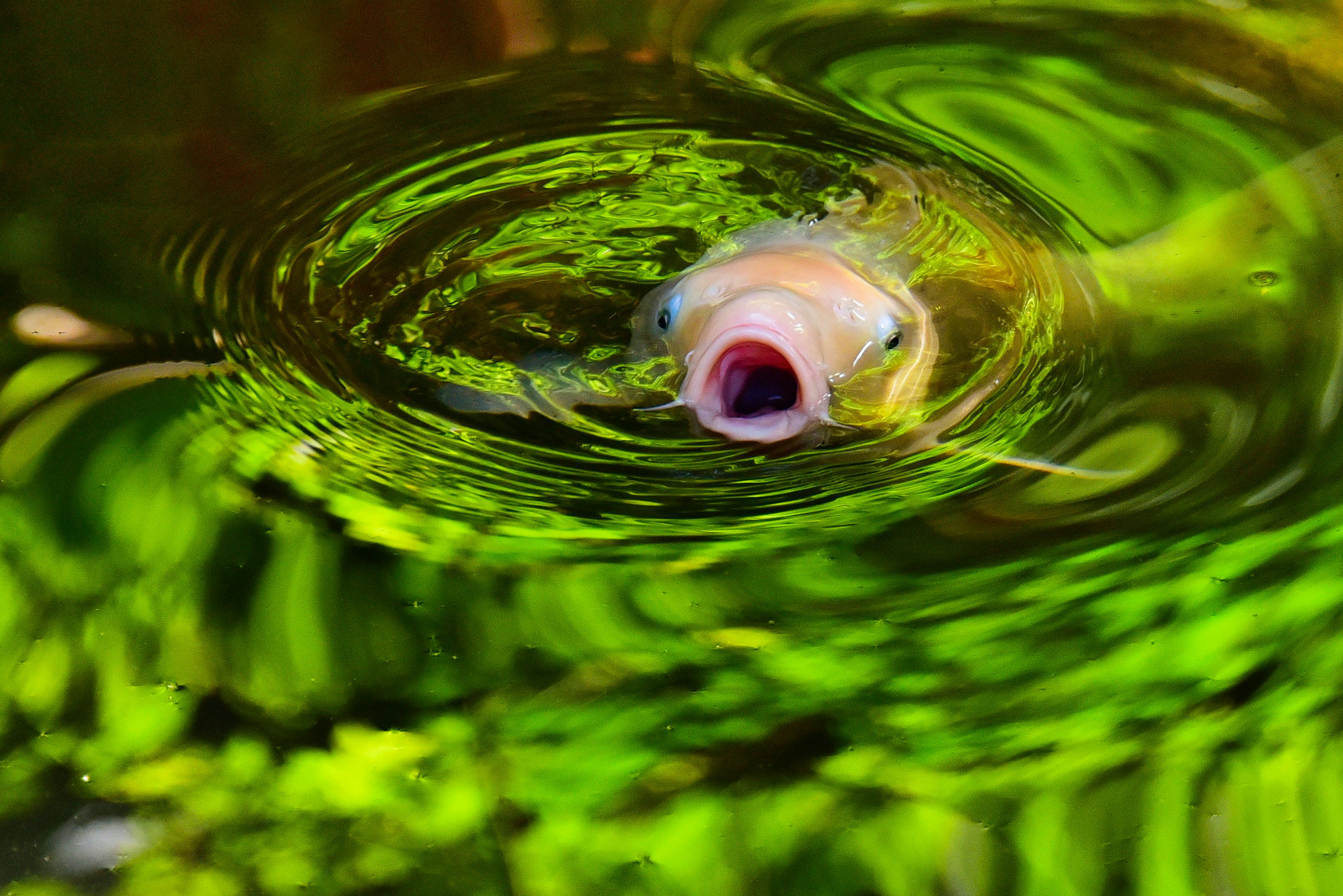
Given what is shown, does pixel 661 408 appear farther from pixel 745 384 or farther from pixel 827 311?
pixel 827 311

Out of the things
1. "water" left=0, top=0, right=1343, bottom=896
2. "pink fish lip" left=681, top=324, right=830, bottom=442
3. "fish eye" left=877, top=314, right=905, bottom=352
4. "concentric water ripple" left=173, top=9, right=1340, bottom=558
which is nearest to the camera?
"water" left=0, top=0, right=1343, bottom=896

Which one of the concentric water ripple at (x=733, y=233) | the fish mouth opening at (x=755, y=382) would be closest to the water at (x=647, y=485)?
the concentric water ripple at (x=733, y=233)

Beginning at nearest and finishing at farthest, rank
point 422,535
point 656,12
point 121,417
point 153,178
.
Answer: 1. point 422,535
2. point 121,417
3. point 153,178
4. point 656,12

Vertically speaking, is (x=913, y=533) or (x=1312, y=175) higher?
(x=1312, y=175)

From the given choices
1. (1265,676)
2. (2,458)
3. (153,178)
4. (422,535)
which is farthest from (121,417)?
(1265,676)

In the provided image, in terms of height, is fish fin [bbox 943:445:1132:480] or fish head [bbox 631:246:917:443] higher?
fish head [bbox 631:246:917:443]

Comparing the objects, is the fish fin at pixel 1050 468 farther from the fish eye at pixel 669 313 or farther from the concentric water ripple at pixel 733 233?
the fish eye at pixel 669 313

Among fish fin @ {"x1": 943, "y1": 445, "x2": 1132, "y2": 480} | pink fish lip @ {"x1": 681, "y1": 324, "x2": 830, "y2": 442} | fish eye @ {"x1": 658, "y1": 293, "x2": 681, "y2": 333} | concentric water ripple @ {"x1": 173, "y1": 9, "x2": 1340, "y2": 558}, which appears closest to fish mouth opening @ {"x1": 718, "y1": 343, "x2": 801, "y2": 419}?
pink fish lip @ {"x1": 681, "y1": 324, "x2": 830, "y2": 442}

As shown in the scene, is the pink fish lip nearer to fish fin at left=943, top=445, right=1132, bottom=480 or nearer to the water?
the water

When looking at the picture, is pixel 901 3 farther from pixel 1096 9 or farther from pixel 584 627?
pixel 584 627
